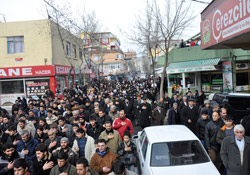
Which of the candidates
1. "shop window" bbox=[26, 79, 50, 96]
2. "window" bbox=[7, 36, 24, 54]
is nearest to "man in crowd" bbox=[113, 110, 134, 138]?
"shop window" bbox=[26, 79, 50, 96]

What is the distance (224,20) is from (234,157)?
3729mm

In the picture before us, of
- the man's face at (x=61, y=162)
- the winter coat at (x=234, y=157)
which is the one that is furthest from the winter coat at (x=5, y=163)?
the winter coat at (x=234, y=157)

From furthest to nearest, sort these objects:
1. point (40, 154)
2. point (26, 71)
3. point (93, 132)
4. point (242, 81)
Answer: point (26, 71) < point (242, 81) < point (93, 132) < point (40, 154)

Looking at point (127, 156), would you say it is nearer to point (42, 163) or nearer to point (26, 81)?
point (42, 163)

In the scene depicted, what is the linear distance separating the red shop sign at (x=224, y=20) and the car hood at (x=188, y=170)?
317 cm

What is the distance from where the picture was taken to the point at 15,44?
19.7 meters

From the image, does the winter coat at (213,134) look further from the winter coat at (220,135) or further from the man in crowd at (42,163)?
the man in crowd at (42,163)

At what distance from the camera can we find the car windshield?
4.42 m

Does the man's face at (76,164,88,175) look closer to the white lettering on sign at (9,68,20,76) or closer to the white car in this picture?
the white car

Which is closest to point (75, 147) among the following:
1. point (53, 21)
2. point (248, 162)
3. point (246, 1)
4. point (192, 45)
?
point (248, 162)

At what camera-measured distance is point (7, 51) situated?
19.6m

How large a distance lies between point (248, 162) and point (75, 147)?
388 cm

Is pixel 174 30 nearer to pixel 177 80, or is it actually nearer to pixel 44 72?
pixel 177 80

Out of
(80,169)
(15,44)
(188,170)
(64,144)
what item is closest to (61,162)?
(80,169)
